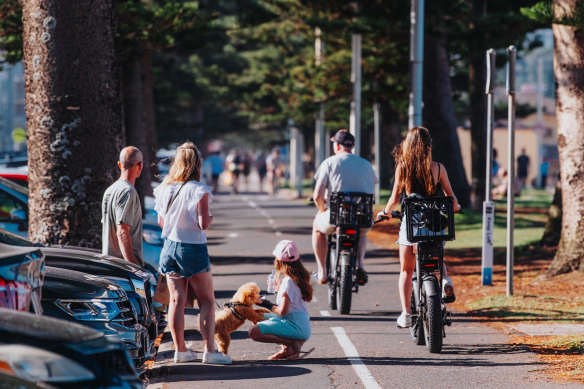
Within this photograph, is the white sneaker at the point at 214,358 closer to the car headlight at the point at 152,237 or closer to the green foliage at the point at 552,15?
the car headlight at the point at 152,237

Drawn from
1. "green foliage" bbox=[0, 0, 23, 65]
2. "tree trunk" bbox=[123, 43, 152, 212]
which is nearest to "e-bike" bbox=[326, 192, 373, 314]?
"green foliage" bbox=[0, 0, 23, 65]

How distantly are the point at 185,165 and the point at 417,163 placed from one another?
2.20m

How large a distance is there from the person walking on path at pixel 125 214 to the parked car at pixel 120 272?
33 cm

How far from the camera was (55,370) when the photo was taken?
418 centimetres

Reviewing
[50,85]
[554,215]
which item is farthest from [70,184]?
[554,215]

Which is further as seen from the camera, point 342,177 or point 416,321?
point 342,177

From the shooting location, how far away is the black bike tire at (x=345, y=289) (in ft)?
35.3

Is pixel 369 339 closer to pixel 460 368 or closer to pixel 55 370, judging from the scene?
pixel 460 368

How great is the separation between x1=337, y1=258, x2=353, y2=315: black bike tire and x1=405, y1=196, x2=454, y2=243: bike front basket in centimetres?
225

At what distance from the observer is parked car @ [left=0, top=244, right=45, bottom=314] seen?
17.3 ft

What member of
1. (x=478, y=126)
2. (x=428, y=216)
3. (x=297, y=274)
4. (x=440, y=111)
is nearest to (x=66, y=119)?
(x=297, y=274)

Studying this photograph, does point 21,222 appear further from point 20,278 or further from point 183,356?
point 20,278

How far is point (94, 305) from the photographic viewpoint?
23.3 ft

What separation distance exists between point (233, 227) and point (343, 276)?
14605 millimetres
